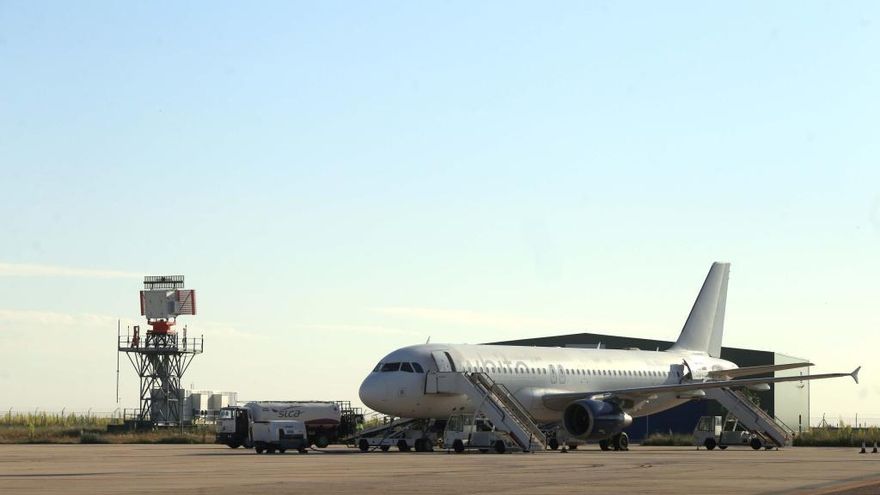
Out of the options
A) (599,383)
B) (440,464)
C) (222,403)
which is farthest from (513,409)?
(222,403)

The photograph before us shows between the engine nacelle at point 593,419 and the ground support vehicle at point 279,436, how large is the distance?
1237cm

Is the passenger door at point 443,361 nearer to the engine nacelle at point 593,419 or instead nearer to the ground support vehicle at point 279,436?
the engine nacelle at point 593,419

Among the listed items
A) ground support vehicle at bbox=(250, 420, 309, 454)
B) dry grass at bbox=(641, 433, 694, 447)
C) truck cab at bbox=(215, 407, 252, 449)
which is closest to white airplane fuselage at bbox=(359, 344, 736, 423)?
ground support vehicle at bbox=(250, 420, 309, 454)

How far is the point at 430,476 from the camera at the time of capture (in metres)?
32.4

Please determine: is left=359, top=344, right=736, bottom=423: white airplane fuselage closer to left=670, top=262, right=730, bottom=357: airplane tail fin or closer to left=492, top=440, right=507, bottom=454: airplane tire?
left=670, top=262, right=730, bottom=357: airplane tail fin

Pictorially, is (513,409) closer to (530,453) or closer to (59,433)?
(530,453)

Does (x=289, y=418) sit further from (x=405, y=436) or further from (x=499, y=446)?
(x=499, y=446)

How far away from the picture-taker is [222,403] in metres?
102

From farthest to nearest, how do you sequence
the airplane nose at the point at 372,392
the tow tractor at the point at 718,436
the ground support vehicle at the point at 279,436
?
the tow tractor at the point at 718,436
the airplane nose at the point at 372,392
the ground support vehicle at the point at 279,436

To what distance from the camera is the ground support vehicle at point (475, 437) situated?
177 ft

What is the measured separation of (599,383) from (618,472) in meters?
29.8

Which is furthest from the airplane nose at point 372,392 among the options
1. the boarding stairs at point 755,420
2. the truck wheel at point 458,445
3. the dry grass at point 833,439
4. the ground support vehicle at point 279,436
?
the dry grass at point 833,439

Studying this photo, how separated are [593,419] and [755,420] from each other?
482 inches

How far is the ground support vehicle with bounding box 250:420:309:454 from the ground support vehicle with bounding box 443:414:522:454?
6.01m
